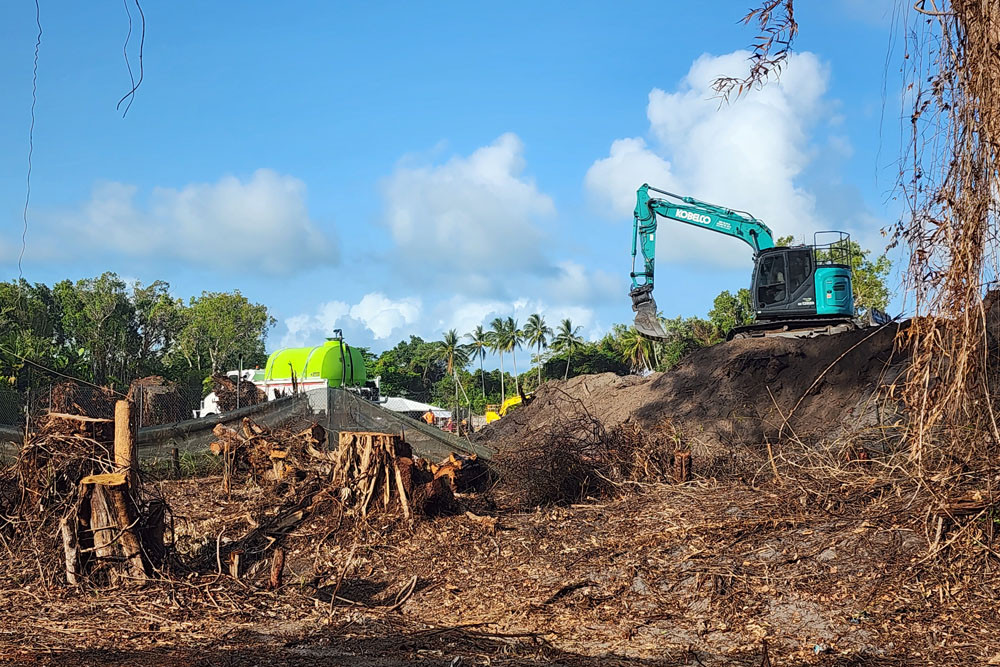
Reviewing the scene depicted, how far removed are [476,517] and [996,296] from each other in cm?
515

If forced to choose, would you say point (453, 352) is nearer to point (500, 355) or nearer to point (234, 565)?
point (500, 355)

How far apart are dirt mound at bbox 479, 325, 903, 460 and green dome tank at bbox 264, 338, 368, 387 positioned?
19.4ft

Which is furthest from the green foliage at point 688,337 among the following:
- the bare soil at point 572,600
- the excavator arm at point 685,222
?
the bare soil at point 572,600

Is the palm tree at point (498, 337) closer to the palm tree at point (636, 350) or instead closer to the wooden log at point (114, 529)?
the palm tree at point (636, 350)

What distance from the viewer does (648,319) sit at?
19.8 metres

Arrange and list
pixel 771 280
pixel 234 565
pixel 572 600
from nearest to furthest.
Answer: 1. pixel 572 600
2. pixel 234 565
3. pixel 771 280

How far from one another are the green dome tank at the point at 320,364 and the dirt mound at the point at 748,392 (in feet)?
19.4

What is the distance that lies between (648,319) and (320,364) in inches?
356

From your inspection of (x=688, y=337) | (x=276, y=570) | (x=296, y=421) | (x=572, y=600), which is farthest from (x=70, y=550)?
(x=688, y=337)

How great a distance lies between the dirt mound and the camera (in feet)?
49.9

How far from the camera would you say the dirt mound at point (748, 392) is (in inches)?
599

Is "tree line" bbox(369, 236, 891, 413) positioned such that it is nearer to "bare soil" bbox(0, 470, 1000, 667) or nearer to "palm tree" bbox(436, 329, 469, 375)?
"palm tree" bbox(436, 329, 469, 375)

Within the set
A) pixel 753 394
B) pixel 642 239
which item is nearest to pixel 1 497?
pixel 753 394

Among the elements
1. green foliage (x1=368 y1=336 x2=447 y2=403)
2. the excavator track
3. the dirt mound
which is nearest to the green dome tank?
the dirt mound
